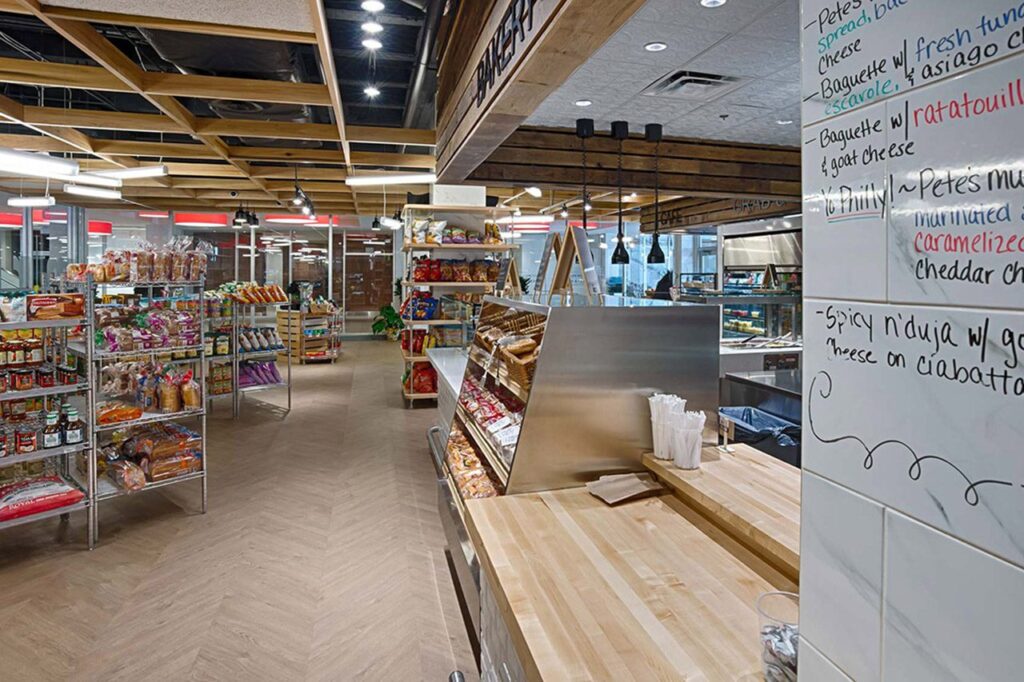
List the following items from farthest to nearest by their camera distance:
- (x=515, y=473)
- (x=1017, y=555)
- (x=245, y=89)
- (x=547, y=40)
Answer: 1. (x=245, y=89)
2. (x=515, y=473)
3. (x=547, y=40)
4. (x=1017, y=555)

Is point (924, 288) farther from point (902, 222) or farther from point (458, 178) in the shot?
point (458, 178)

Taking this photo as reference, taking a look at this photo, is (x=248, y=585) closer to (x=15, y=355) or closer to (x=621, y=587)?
(x=15, y=355)

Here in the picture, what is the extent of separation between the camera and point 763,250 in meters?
6.67

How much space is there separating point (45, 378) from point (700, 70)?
14.4 ft

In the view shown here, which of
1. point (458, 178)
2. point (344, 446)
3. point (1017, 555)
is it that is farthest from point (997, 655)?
point (344, 446)

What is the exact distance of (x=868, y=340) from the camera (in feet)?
2.68

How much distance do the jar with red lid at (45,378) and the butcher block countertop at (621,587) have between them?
3.06 metres

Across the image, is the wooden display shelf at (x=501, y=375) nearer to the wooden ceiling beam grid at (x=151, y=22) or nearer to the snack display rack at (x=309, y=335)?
the wooden ceiling beam grid at (x=151, y=22)

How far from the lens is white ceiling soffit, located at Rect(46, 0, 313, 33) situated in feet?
10.2

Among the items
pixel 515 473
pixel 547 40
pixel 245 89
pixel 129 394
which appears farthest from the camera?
pixel 245 89

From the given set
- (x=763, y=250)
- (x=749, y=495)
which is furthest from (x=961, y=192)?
(x=763, y=250)

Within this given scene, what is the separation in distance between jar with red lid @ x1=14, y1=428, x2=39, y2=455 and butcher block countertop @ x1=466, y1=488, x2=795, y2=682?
308cm

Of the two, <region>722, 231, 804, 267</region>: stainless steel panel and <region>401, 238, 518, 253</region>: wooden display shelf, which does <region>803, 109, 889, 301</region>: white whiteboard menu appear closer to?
<region>722, 231, 804, 267</region>: stainless steel panel

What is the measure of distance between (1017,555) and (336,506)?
14.6ft
